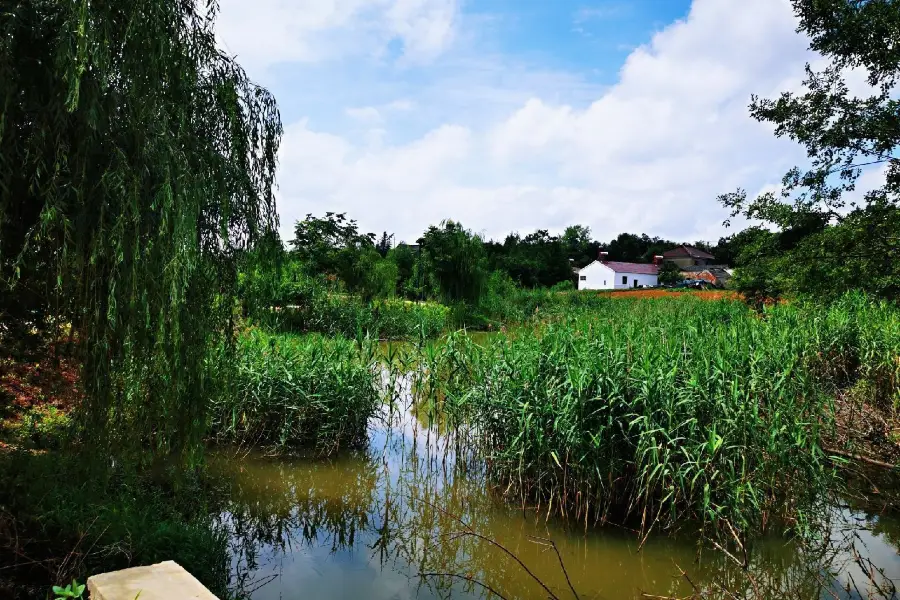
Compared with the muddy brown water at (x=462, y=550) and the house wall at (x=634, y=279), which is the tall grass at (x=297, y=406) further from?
the house wall at (x=634, y=279)

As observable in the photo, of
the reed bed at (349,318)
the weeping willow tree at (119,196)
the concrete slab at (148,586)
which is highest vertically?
the weeping willow tree at (119,196)

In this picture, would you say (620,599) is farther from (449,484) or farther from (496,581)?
(449,484)

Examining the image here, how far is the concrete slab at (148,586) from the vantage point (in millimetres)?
2473

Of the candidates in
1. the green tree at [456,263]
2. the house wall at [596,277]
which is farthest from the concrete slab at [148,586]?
the house wall at [596,277]

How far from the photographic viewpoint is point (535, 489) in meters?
5.94

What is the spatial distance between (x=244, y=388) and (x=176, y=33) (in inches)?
171

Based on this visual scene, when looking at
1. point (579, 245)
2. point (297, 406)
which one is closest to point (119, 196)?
point (297, 406)

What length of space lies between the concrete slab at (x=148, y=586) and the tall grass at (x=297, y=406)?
4291mm

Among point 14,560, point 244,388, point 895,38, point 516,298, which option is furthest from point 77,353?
point 516,298

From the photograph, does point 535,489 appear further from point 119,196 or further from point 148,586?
point 119,196

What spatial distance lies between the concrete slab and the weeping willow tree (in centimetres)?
143

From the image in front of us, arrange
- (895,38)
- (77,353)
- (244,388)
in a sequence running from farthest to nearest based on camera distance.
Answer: (895,38) → (244,388) → (77,353)

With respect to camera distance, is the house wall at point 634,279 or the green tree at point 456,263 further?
the house wall at point 634,279

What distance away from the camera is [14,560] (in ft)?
10.8
